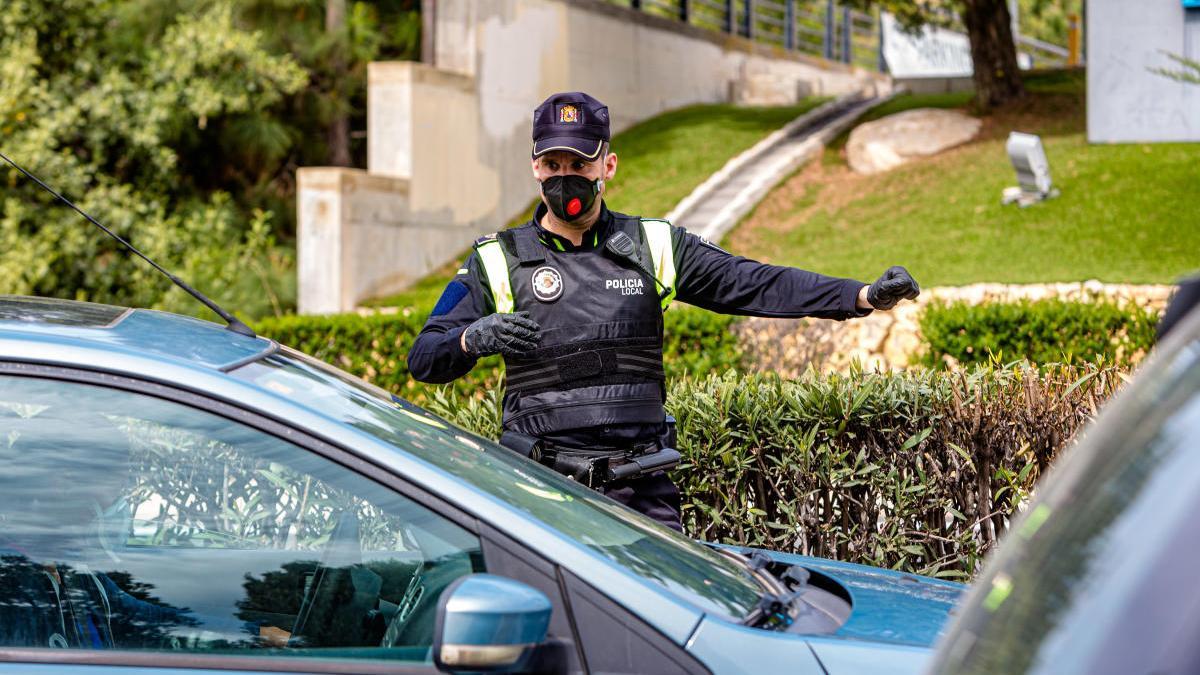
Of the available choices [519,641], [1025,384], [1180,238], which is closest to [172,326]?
[519,641]

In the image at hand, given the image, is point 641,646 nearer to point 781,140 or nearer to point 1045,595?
point 1045,595

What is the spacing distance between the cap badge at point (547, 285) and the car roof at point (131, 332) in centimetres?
100

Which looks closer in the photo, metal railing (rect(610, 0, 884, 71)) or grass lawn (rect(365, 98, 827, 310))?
grass lawn (rect(365, 98, 827, 310))

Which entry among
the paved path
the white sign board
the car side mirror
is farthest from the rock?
the car side mirror

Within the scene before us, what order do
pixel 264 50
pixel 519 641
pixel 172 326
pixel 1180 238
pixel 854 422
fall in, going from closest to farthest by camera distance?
pixel 519 641 → pixel 172 326 → pixel 854 422 → pixel 1180 238 → pixel 264 50

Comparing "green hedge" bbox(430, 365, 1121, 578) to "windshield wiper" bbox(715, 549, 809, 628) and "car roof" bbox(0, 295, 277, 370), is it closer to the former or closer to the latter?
"windshield wiper" bbox(715, 549, 809, 628)

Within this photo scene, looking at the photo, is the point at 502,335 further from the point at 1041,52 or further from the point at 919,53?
the point at 1041,52

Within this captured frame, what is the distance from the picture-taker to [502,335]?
341cm

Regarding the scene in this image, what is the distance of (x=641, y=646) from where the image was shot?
208cm

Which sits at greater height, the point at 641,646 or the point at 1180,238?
the point at 1180,238

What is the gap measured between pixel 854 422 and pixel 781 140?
13888mm

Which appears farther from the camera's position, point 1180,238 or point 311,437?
point 1180,238

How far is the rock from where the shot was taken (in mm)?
16141

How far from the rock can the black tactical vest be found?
42.3 ft
